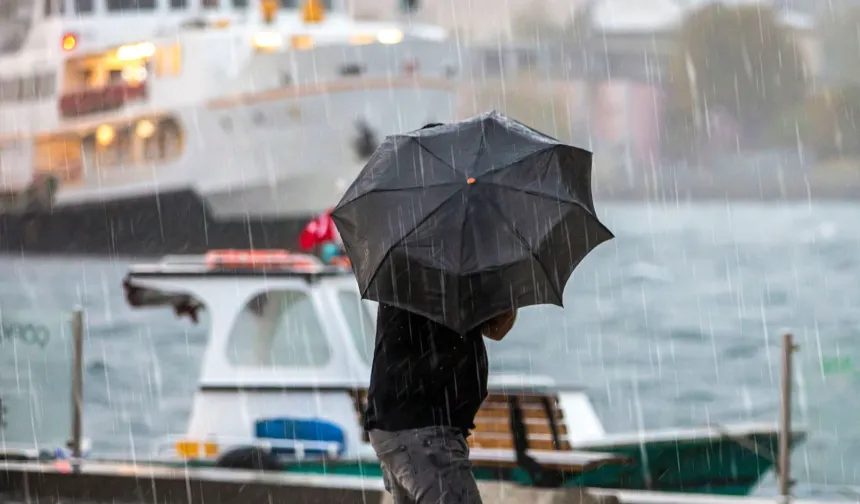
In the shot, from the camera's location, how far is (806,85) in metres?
80.4

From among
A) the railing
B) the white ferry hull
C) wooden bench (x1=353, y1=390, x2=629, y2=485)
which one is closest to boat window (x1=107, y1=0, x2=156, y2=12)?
the railing

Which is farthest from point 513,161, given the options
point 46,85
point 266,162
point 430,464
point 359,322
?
point 46,85

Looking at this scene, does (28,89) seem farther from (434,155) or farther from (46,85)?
(434,155)

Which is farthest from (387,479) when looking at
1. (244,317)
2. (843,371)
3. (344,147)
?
(344,147)

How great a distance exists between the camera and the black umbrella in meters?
3.12

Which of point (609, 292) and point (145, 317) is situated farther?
point (609, 292)

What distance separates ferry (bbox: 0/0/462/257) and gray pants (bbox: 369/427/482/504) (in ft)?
107

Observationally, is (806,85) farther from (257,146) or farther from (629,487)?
(629,487)

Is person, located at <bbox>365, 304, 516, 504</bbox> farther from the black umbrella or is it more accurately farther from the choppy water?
the choppy water

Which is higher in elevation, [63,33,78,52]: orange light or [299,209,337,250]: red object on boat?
[63,33,78,52]: orange light

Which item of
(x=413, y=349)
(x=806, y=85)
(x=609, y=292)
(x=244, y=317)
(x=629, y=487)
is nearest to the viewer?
(x=413, y=349)

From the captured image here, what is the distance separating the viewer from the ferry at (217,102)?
36469 millimetres

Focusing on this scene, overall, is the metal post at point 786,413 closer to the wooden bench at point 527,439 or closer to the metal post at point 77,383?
the wooden bench at point 527,439

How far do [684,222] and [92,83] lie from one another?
6141cm
